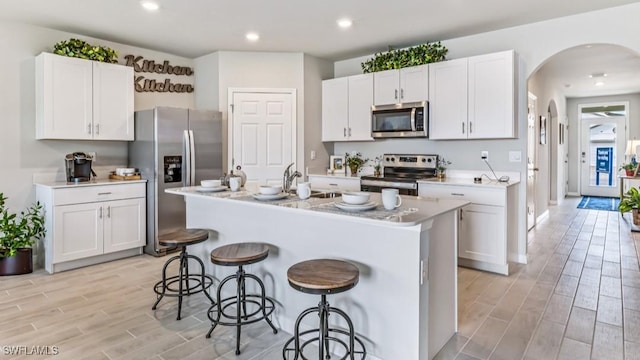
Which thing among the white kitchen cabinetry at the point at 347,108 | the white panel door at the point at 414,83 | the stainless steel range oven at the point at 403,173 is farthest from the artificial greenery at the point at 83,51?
the white panel door at the point at 414,83

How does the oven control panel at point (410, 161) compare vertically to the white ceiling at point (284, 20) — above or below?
below

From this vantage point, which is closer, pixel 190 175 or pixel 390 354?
pixel 390 354

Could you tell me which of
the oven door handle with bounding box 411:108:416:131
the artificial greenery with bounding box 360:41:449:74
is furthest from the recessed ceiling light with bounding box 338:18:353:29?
the oven door handle with bounding box 411:108:416:131

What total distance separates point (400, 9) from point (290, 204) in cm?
242

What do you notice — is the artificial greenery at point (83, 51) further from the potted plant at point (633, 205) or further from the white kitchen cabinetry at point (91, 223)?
the potted plant at point (633, 205)

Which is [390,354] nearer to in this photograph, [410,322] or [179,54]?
[410,322]

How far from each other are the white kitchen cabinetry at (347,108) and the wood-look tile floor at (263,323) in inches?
94.0

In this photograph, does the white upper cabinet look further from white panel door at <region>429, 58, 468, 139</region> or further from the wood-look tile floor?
the wood-look tile floor

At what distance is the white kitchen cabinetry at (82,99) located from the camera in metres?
3.98

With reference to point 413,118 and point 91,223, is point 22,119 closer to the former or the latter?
point 91,223

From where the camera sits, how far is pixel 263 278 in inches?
109

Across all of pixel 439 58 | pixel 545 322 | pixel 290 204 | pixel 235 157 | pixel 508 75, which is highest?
pixel 439 58

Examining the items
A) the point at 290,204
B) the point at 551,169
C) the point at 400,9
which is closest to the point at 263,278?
the point at 290,204

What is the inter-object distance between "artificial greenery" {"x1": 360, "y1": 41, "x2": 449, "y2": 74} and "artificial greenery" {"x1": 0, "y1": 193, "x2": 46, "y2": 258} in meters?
4.20
